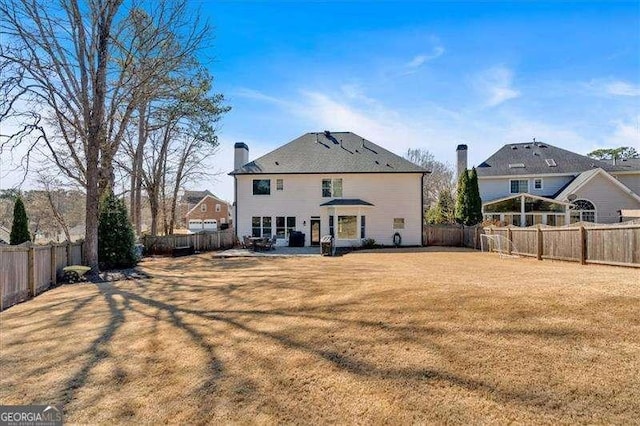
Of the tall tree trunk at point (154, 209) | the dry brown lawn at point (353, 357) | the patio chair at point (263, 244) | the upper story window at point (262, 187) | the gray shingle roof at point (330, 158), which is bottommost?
the dry brown lawn at point (353, 357)

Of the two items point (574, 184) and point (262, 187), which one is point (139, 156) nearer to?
point (262, 187)

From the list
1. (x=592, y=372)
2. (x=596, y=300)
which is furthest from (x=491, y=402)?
(x=596, y=300)

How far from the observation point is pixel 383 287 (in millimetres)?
7160

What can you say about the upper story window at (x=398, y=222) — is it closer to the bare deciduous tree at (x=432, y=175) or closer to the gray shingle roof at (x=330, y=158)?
the gray shingle roof at (x=330, y=158)

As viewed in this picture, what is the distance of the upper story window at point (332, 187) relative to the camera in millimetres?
23953

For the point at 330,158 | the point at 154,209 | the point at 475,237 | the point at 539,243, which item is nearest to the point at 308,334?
the point at 539,243

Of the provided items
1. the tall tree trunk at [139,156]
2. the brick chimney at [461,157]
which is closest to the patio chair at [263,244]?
the tall tree trunk at [139,156]

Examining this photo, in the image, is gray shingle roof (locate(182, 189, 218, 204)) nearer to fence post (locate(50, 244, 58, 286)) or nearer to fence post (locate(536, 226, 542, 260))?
fence post (locate(50, 244, 58, 286))

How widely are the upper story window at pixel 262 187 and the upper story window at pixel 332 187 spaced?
3.76 meters

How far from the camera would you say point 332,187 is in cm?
2397

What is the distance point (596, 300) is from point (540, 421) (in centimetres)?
353

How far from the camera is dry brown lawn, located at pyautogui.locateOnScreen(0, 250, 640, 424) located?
3.28 metres

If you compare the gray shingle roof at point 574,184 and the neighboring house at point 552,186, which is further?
the neighboring house at point 552,186

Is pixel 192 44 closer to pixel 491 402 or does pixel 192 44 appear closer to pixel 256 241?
pixel 256 241
